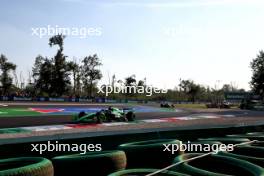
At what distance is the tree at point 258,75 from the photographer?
65.2 metres

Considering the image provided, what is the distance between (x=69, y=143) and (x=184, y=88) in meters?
104

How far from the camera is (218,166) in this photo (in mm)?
5109

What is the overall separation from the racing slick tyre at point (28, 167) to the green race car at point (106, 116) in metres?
12.5

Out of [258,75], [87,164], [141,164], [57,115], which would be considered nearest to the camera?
[87,164]

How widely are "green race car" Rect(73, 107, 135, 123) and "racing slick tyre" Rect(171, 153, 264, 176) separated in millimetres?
12679

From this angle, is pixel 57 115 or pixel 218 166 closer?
pixel 218 166

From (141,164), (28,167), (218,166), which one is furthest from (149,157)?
(28,167)

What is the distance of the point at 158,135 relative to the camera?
814 centimetres

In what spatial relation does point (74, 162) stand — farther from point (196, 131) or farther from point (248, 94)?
point (248, 94)

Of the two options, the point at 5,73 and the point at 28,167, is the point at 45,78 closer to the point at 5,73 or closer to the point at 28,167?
the point at 5,73

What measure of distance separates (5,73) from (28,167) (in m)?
68.7

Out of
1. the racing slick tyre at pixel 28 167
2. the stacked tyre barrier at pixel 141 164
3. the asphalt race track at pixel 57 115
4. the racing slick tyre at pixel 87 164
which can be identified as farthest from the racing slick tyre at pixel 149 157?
the asphalt race track at pixel 57 115

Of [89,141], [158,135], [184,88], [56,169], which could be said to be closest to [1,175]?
[56,169]

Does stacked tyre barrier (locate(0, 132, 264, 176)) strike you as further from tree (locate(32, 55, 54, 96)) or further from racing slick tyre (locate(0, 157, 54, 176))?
tree (locate(32, 55, 54, 96))
